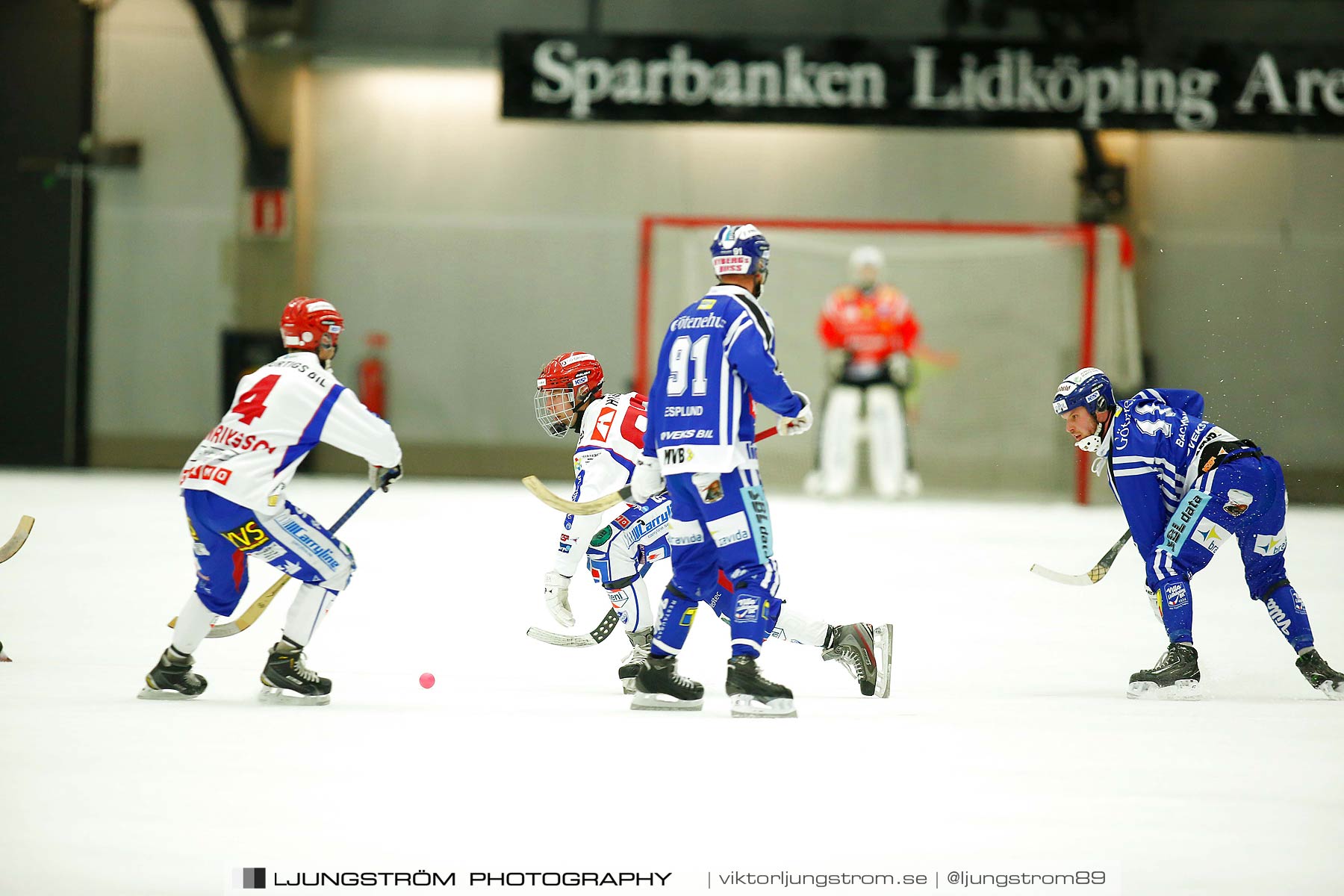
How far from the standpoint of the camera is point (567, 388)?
4500mm

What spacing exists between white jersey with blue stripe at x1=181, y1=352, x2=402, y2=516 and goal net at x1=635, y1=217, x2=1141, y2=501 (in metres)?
8.27

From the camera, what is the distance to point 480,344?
13.7 metres

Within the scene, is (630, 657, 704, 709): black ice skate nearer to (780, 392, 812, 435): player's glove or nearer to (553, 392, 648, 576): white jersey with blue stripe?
(553, 392, 648, 576): white jersey with blue stripe

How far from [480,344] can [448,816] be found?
11038mm

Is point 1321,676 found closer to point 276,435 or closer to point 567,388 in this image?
point 567,388

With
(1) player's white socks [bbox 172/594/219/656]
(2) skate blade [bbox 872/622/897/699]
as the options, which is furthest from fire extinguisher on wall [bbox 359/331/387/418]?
(2) skate blade [bbox 872/622/897/699]

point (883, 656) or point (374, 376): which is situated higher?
point (374, 376)

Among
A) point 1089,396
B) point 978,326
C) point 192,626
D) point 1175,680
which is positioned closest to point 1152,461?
point 1089,396

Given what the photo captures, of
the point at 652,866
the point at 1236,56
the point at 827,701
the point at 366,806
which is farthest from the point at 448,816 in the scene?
the point at 1236,56

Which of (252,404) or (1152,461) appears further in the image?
(1152,461)

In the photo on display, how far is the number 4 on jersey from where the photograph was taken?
12.9 feet

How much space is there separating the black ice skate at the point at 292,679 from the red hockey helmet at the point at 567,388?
1012mm

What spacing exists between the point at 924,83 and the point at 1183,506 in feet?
27.4

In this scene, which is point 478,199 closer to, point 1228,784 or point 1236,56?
point 1236,56
